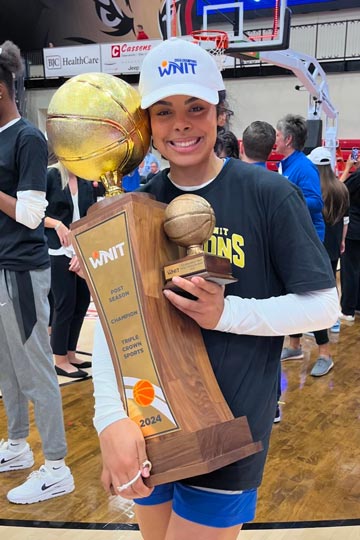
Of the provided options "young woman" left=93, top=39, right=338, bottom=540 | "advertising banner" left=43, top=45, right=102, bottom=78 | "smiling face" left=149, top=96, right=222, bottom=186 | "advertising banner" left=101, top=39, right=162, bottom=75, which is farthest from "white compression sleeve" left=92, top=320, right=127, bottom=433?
"advertising banner" left=43, top=45, right=102, bottom=78

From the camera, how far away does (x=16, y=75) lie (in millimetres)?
1955

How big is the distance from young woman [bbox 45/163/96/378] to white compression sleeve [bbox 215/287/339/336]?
6.90 feet

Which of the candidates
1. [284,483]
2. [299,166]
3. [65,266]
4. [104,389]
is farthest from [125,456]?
[299,166]

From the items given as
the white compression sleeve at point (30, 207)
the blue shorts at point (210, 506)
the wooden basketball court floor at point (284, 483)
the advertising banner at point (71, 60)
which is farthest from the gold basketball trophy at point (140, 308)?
the advertising banner at point (71, 60)

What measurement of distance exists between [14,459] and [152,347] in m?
1.79

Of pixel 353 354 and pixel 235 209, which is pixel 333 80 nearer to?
pixel 353 354

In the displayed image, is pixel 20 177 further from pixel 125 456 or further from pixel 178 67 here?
pixel 125 456

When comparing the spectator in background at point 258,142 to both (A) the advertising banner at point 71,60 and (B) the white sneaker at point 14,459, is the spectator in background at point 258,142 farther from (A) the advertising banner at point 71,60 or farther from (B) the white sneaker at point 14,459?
(A) the advertising banner at point 71,60

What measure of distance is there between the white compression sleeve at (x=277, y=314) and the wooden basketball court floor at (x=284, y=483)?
1.29m

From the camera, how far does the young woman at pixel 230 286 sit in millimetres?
968

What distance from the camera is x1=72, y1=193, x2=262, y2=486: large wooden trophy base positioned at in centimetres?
90

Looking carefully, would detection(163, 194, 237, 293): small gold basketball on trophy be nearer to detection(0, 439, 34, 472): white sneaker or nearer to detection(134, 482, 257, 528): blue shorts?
detection(134, 482, 257, 528): blue shorts

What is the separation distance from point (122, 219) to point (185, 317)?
21 centimetres

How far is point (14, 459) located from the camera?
2.42m
